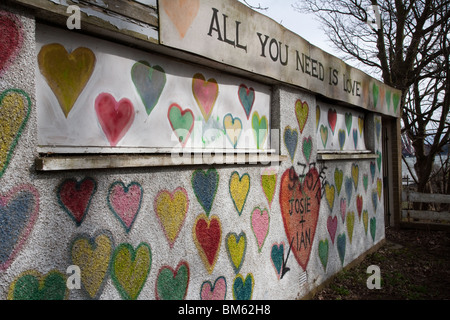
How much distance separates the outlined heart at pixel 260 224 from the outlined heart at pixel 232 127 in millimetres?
662

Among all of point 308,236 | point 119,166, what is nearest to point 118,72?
point 119,166

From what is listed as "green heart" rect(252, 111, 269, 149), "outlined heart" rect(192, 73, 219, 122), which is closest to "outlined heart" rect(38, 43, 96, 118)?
"outlined heart" rect(192, 73, 219, 122)

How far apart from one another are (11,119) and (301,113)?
3254 millimetres

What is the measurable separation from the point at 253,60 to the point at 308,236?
218 centimetres

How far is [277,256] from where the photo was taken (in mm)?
3895

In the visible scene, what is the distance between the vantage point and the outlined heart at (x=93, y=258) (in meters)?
2.15

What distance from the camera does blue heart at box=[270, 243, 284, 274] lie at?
3.83 m

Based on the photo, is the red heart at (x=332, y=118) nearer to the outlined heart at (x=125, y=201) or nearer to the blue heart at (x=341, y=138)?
the blue heart at (x=341, y=138)

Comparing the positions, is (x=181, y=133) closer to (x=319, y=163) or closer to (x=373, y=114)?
(x=319, y=163)

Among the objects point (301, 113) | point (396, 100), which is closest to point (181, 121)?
point (301, 113)

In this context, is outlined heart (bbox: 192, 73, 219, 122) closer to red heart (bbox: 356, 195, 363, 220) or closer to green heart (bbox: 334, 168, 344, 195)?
green heart (bbox: 334, 168, 344, 195)

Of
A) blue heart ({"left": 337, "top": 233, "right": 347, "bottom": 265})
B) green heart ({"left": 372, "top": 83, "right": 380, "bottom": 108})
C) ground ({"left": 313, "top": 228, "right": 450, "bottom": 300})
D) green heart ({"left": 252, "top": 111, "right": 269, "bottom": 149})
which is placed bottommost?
ground ({"left": 313, "top": 228, "right": 450, "bottom": 300})

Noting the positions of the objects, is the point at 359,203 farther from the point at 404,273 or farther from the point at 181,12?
the point at 181,12

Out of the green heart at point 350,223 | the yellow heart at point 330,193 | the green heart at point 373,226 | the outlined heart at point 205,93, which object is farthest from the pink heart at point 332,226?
the outlined heart at point 205,93
